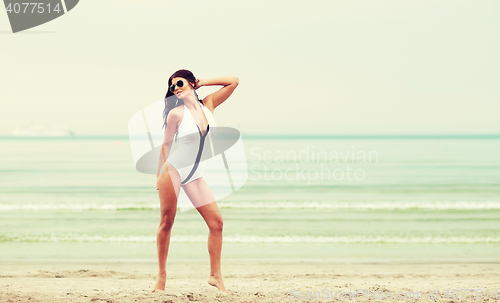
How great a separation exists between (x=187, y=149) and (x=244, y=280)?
290cm

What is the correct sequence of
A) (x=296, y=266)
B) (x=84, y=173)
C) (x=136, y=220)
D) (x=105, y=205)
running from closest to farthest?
(x=296, y=266) → (x=136, y=220) → (x=105, y=205) → (x=84, y=173)

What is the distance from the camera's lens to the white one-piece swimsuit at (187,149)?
4.33 meters

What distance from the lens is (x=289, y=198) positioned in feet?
55.3

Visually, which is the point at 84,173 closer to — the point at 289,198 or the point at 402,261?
the point at 289,198

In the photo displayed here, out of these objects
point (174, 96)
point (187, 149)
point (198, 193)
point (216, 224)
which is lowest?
point (216, 224)

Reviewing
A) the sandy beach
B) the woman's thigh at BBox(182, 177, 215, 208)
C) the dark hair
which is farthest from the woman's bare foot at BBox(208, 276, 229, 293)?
the dark hair

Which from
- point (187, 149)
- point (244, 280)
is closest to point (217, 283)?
point (187, 149)

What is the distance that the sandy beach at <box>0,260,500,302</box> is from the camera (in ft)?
15.8

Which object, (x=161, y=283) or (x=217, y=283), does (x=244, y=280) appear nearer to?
(x=217, y=283)

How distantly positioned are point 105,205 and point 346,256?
977 centimetres

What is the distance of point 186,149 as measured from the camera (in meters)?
4.36

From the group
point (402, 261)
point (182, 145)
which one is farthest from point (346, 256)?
point (182, 145)

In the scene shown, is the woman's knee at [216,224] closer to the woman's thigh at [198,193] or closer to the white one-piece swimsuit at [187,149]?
the woman's thigh at [198,193]

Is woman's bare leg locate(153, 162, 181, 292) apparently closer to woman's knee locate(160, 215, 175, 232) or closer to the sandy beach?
woman's knee locate(160, 215, 175, 232)
